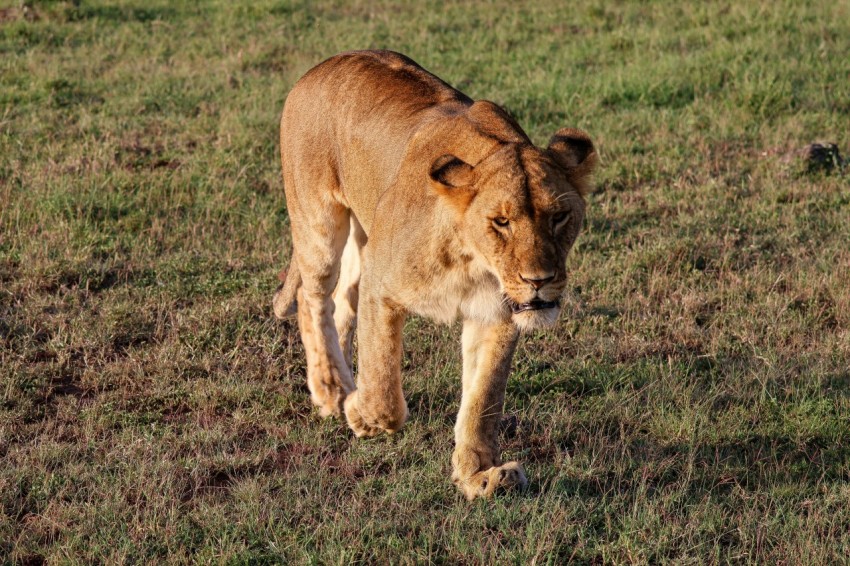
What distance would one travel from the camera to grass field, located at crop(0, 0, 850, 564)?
12.7ft

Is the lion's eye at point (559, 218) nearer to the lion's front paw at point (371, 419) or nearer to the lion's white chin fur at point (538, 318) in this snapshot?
the lion's white chin fur at point (538, 318)

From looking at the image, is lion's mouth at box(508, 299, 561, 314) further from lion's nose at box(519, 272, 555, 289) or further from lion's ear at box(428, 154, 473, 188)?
lion's ear at box(428, 154, 473, 188)

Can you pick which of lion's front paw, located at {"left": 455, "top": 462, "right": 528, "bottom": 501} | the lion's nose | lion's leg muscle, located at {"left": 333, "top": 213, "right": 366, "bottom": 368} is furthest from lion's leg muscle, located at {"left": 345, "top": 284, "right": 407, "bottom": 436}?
lion's leg muscle, located at {"left": 333, "top": 213, "right": 366, "bottom": 368}

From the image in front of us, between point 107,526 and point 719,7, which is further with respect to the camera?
point 719,7

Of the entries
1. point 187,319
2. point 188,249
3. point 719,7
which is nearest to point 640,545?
point 187,319

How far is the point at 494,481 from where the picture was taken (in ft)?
13.1

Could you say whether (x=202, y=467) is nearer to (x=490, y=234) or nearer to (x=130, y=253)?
(x=490, y=234)

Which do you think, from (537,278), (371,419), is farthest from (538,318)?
(371,419)

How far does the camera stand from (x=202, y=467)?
13.9 ft

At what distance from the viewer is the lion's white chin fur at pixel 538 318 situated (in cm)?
372

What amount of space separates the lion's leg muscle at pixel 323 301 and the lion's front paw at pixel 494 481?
0.93m

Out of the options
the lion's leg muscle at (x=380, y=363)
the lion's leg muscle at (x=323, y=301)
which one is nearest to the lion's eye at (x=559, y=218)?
the lion's leg muscle at (x=380, y=363)

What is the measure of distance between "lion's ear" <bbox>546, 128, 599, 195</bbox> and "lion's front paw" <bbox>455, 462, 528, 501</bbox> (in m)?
1.00

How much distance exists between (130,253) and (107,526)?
2.84 metres
